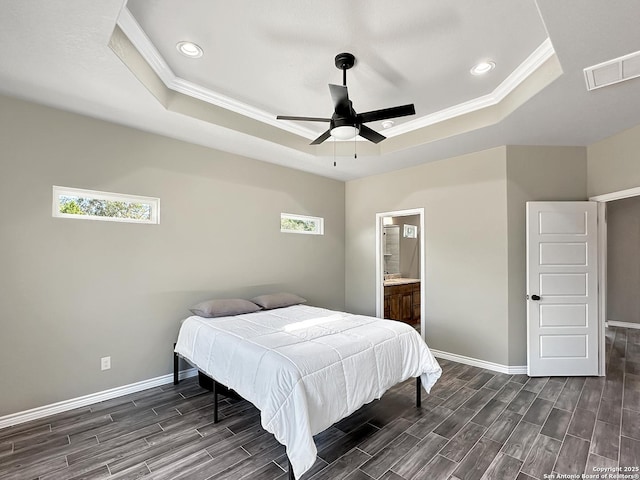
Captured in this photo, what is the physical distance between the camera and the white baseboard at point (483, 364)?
384 cm

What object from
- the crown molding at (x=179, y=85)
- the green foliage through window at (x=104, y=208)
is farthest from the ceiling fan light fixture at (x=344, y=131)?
the green foliage through window at (x=104, y=208)

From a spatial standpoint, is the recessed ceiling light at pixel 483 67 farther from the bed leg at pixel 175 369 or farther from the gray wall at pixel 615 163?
the bed leg at pixel 175 369

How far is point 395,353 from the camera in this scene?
2.72m

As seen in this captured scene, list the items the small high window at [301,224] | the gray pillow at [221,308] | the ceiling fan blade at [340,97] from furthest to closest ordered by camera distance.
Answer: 1. the small high window at [301,224]
2. the gray pillow at [221,308]
3. the ceiling fan blade at [340,97]

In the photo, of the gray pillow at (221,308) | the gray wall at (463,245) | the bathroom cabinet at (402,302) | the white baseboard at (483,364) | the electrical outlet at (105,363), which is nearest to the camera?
the electrical outlet at (105,363)

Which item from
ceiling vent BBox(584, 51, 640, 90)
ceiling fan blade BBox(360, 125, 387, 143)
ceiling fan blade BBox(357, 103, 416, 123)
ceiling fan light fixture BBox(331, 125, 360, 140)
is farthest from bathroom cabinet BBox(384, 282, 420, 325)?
ceiling vent BBox(584, 51, 640, 90)

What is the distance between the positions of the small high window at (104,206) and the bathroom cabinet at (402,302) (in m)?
3.98

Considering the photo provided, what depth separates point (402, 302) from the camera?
6066 millimetres

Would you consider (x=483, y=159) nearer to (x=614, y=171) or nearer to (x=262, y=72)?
(x=614, y=171)

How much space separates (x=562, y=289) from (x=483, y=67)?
2781 millimetres

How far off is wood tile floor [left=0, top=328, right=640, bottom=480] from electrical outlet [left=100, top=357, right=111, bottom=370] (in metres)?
0.35

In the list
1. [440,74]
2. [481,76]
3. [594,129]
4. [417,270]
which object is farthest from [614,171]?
[417,270]

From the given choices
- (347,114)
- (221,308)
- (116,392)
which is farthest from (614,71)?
(116,392)

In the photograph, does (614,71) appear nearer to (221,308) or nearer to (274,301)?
(274,301)
